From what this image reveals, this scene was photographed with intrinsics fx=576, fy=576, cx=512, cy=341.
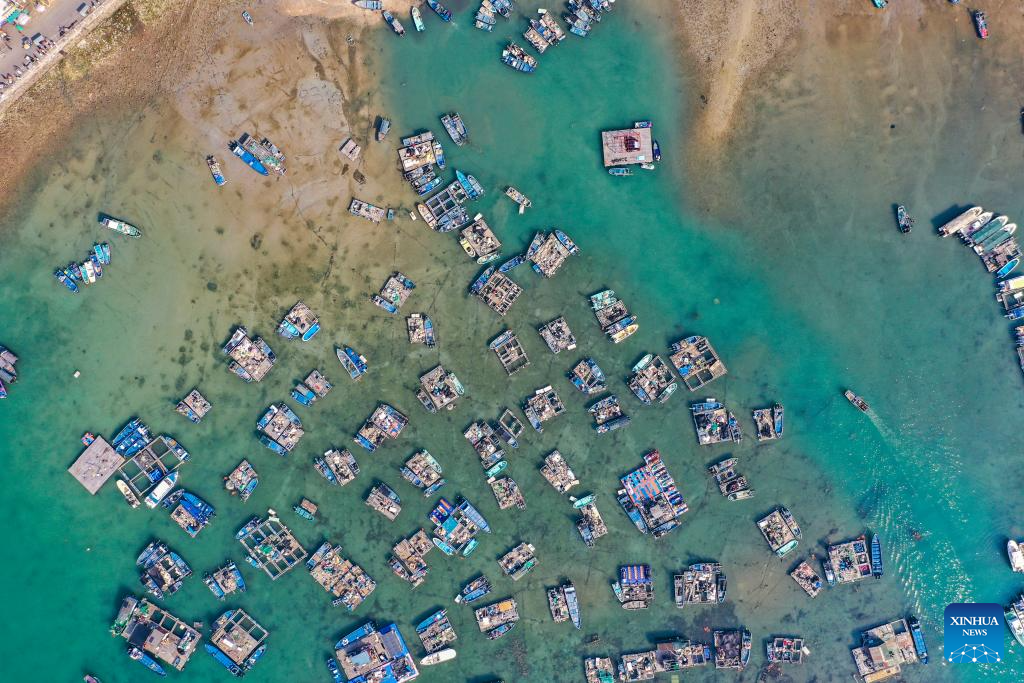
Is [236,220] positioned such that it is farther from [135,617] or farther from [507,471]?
[135,617]

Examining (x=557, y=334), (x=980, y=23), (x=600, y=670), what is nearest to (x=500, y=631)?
(x=600, y=670)

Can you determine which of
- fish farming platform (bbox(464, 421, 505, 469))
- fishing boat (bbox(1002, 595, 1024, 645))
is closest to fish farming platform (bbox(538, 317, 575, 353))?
fish farming platform (bbox(464, 421, 505, 469))

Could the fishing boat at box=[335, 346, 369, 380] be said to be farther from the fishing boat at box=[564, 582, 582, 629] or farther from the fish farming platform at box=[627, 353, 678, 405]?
the fishing boat at box=[564, 582, 582, 629]

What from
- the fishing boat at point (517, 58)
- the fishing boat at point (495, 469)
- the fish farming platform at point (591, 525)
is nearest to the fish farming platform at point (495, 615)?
the fish farming platform at point (591, 525)

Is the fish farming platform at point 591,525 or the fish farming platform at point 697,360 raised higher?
the fish farming platform at point 697,360

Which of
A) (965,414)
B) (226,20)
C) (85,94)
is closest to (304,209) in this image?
(226,20)

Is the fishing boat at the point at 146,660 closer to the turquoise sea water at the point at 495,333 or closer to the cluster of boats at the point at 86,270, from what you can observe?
the turquoise sea water at the point at 495,333

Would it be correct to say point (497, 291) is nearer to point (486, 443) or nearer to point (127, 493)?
point (486, 443)
